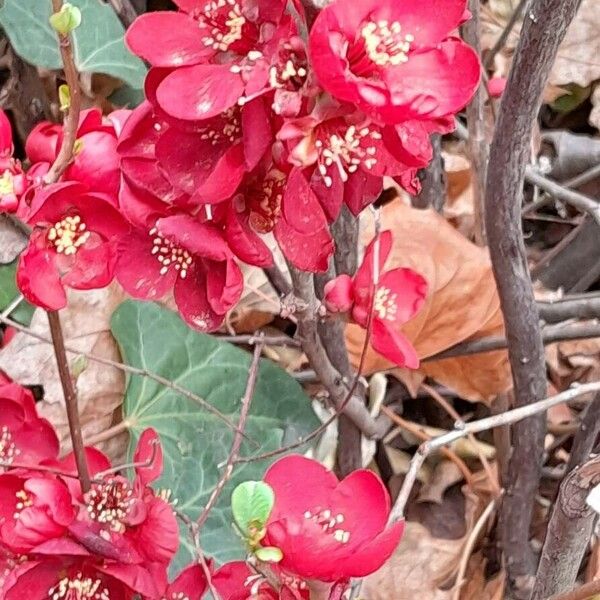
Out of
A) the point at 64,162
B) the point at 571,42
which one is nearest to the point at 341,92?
the point at 64,162

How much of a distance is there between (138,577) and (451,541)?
1.59 feet

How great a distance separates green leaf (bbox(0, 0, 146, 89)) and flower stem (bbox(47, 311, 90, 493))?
0.43 m

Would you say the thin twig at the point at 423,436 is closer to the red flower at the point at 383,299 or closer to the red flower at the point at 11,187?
the red flower at the point at 383,299

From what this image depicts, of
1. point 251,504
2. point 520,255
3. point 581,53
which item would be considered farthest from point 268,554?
point 581,53

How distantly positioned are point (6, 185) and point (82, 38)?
397 mm

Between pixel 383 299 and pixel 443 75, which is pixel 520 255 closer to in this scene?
pixel 383 299

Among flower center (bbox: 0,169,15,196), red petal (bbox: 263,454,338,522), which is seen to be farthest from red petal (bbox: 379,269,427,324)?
flower center (bbox: 0,169,15,196)

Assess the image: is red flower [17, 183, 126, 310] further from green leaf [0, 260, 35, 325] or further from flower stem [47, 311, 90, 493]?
green leaf [0, 260, 35, 325]

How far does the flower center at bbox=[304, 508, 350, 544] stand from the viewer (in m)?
0.49

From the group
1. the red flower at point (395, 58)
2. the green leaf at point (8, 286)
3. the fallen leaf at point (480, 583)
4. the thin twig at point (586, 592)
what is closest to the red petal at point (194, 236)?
the red flower at point (395, 58)

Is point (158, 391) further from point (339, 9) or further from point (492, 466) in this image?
point (339, 9)

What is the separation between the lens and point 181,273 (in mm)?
487

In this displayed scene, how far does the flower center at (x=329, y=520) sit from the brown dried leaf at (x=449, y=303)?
0.34 metres

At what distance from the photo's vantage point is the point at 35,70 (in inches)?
37.6
